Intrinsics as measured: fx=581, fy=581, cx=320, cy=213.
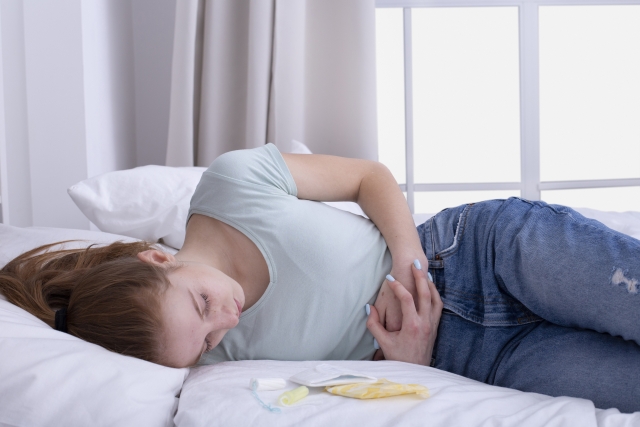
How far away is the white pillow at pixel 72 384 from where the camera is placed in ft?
2.26

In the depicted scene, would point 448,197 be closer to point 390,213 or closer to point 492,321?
point 390,213

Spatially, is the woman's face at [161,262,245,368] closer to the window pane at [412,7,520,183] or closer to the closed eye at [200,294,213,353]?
the closed eye at [200,294,213,353]

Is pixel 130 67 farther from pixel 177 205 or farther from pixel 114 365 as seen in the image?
pixel 114 365

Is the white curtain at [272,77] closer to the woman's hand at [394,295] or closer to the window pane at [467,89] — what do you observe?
the window pane at [467,89]

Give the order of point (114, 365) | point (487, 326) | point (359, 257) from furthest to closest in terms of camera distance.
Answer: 1. point (359, 257)
2. point (487, 326)
3. point (114, 365)

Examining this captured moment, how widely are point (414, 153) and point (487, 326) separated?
77.4 inches

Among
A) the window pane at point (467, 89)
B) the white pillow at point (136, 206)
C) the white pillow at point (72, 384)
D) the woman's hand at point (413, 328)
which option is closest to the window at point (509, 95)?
the window pane at point (467, 89)

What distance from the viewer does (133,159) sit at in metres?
2.63

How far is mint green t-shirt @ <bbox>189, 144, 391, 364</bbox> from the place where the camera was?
105cm

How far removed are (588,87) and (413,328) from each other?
236cm

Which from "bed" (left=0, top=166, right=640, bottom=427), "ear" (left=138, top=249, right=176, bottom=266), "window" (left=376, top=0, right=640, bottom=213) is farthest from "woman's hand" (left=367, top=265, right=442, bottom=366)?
"window" (left=376, top=0, right=640, bottom=213)

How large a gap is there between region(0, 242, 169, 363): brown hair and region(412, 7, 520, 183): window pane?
2.16 meters

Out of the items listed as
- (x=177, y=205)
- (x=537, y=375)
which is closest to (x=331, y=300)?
(x=537, y=375)

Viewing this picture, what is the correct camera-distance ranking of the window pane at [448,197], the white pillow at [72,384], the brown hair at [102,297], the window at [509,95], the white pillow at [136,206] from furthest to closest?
1. the window pane at [448,197]
2. the window at [509,95]
3. the white pillow at [136,206]
4. the brown hair at [102,297]
5. the white pillow at [72,384]
